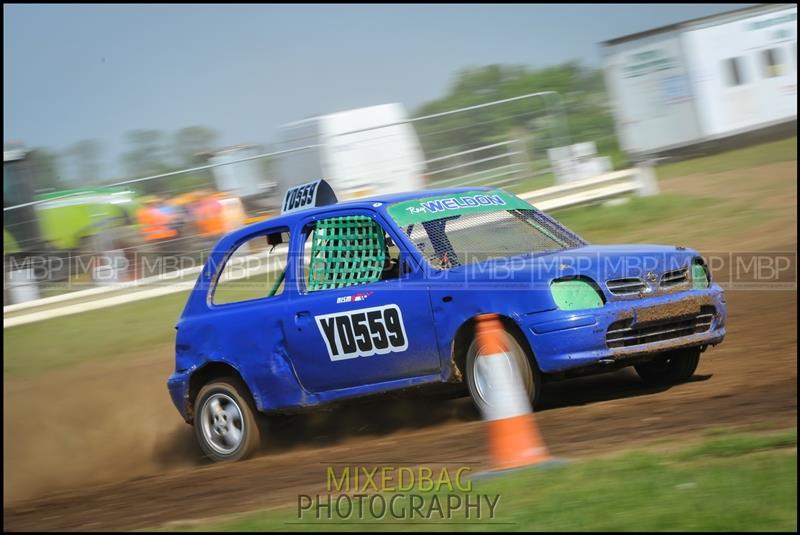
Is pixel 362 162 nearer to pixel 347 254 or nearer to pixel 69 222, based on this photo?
pixel 69 222

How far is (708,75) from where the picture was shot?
71.9 ft

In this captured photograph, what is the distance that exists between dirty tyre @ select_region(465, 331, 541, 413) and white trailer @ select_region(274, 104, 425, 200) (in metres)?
9.14

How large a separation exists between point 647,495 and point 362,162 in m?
11.7

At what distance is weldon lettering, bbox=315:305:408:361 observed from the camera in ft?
21.9

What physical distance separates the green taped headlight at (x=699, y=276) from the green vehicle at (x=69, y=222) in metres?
9.99

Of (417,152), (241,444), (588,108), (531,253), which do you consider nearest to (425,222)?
(531,253)

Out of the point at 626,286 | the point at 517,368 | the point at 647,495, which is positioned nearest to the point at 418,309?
the point at 517,368

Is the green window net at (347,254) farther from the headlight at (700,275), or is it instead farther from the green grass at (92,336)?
the green grass at (92,336)

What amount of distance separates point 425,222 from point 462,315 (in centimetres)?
89

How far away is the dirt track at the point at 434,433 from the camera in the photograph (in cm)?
554

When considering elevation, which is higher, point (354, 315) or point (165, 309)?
point (354, 315)

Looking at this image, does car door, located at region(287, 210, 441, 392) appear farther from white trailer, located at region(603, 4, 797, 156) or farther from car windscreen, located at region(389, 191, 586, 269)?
white trailer, located at region(603, 4, 797, 156)

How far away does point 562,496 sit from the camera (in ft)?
14.8

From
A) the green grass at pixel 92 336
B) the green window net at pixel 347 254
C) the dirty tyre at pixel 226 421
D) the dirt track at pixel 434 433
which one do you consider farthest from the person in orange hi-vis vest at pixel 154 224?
the green window net at pixel 347 254
